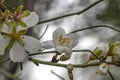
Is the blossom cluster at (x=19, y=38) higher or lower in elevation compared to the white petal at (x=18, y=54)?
higher

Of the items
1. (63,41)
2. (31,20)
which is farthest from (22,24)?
(63,41)

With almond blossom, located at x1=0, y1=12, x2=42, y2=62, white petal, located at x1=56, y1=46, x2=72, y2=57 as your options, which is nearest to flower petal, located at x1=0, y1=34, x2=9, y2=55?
almond blossom, located at x1=0, y1=12, x2=42, y2=62

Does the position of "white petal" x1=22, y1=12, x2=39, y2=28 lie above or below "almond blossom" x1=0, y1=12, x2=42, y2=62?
above

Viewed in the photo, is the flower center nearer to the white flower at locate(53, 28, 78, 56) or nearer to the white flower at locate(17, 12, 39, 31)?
the white flower at locate(53, 28, 78, 56)

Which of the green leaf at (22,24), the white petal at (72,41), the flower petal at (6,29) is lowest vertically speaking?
the white petal at (72,41)

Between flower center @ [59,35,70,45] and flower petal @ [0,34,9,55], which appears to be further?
flower center @ [59,35,70,45]

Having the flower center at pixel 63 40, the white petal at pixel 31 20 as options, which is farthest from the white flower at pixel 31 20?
the flower center at pixel 63 40

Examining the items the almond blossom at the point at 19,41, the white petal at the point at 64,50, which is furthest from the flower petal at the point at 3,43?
the white petal at the point at 64,50

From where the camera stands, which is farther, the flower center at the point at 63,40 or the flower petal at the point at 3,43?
the flower center at the point at 63,40

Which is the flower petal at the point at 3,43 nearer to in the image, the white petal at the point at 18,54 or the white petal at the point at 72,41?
the white petal at the point at 18,54
